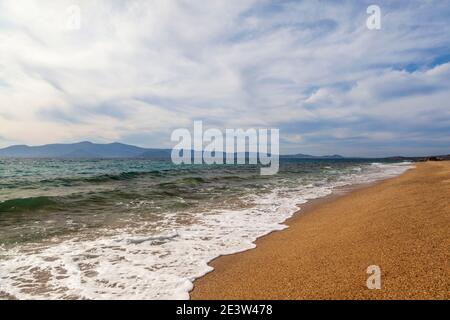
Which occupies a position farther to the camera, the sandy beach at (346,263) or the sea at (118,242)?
the sea at (118,242)

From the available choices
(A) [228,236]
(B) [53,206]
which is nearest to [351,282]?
(A) [228,236]

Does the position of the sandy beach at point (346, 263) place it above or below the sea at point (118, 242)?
above

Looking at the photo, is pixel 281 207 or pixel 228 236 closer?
pixel 228 236

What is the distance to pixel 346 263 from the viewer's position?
4309 mm

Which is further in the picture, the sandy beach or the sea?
the sea

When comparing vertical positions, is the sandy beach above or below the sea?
above

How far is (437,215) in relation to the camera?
6.23m

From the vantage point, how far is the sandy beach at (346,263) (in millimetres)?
3461

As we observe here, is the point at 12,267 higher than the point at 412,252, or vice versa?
the point at 412,252

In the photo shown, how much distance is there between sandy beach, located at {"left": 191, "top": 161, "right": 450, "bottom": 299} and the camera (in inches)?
136
